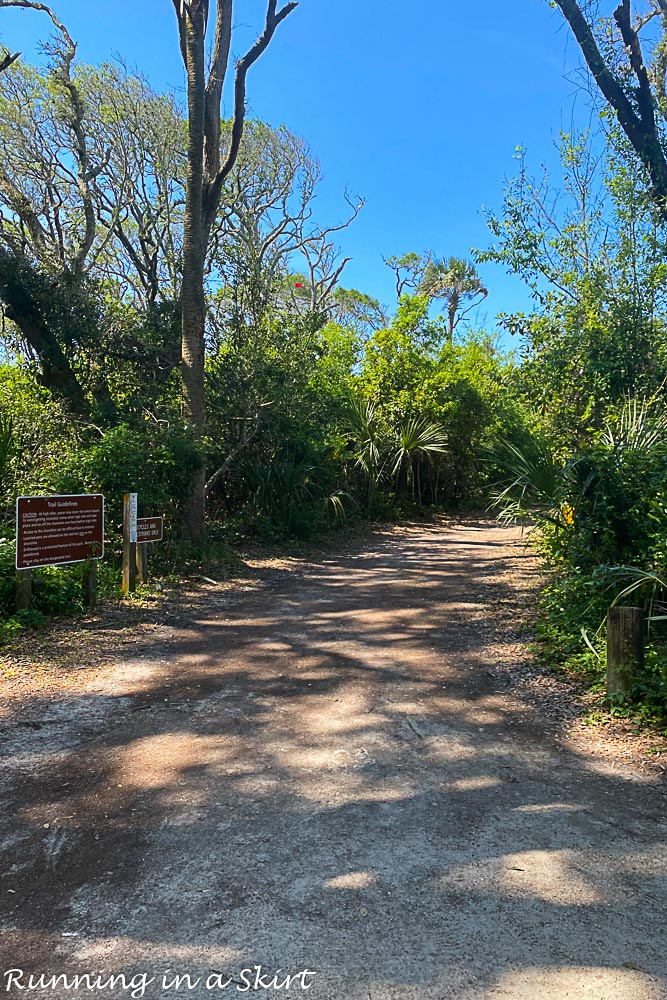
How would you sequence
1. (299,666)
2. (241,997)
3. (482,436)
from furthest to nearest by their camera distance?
(482,436) < (299,666) < (241,997)

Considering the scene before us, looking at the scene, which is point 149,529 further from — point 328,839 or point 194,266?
point 328,839

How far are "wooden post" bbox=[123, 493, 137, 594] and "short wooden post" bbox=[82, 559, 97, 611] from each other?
1.90 ft

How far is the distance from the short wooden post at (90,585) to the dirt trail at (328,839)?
6.28ft

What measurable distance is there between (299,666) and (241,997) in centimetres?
366

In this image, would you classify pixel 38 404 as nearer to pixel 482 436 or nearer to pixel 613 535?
pixel 613 535

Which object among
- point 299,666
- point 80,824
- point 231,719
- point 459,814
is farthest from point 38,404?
point 459,814

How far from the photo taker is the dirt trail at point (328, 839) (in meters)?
2.28

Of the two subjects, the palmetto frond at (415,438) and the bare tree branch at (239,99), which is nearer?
the bare tree branch at (239,99)

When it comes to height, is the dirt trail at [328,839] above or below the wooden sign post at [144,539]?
below

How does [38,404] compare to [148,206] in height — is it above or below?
below

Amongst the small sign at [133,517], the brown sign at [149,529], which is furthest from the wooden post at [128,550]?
the brown sign at [149,529]

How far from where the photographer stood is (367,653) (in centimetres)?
616

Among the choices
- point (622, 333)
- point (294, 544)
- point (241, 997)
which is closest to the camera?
point (241, 997)

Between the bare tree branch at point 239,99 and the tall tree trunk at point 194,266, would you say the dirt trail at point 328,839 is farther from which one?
the bare tree branch at point 239,99
